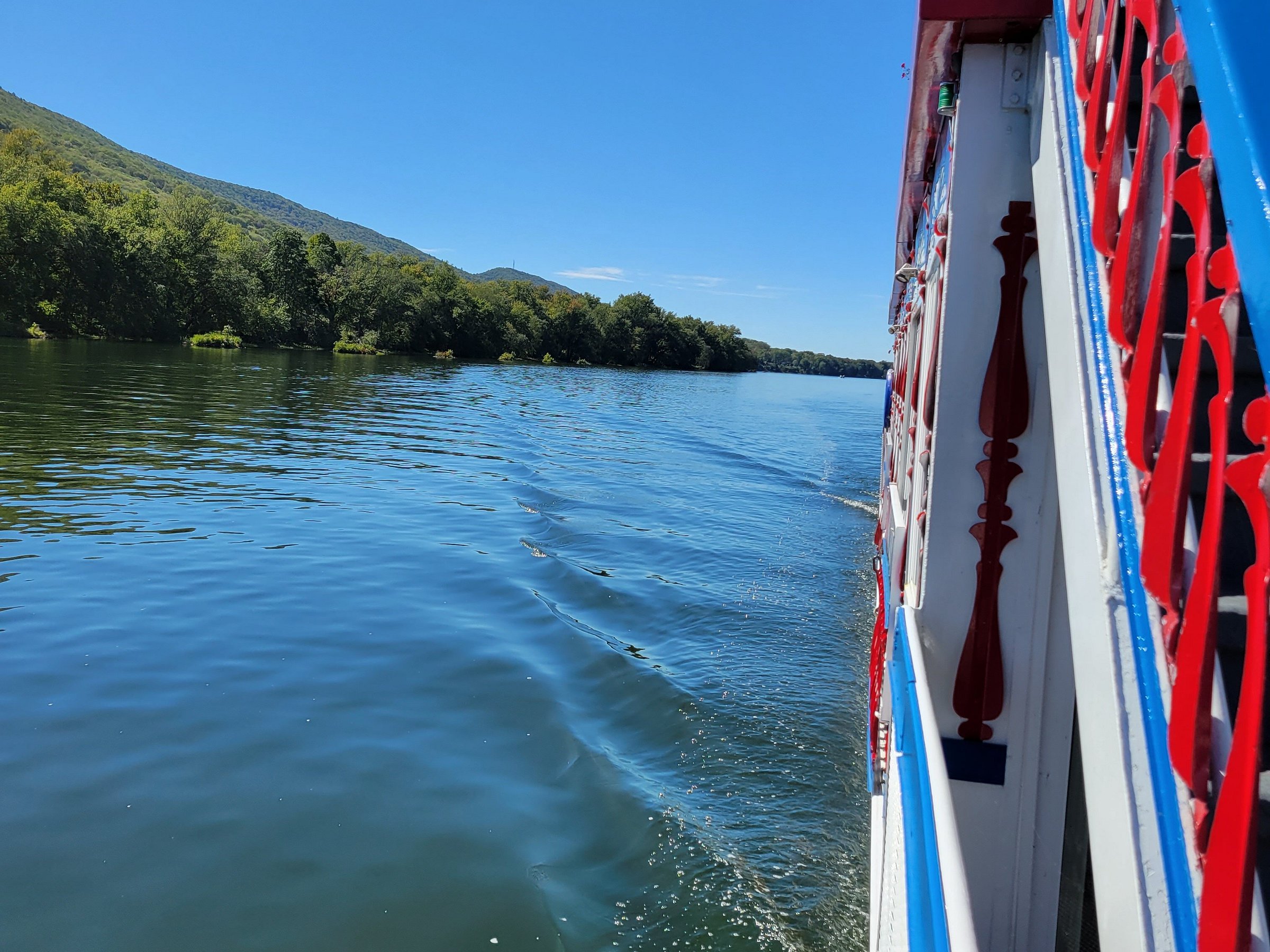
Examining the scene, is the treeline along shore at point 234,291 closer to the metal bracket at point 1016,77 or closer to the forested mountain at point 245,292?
the forested mountain at point 245,292

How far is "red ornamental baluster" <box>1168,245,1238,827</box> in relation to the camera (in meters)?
1.04

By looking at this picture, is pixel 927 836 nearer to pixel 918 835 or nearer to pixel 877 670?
pixel 918 835

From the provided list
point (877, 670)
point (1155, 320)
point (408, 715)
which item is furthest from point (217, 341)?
point (1155, 320)

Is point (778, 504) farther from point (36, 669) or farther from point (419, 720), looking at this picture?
point (36, 669)

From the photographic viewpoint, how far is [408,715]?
6066 millimetres

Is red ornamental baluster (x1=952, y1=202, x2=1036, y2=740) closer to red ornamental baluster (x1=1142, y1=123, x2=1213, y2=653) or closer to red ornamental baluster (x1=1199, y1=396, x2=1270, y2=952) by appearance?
red ornamental baluster (x1=1142, y1=123, x2=1213, y2=653)

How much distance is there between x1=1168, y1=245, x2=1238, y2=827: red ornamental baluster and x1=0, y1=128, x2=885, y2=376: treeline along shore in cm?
6285

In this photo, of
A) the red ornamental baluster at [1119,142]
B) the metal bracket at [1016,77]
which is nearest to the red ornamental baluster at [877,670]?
the metal bracket at [1016,77]

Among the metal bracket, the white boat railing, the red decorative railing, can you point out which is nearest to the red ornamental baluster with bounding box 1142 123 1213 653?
the red decorative railing

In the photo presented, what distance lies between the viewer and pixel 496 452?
19.5m

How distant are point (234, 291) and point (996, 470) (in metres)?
73.4

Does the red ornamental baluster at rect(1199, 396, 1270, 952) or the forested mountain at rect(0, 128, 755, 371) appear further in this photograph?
the forested mountain at rect(0, 128, 755, 371)

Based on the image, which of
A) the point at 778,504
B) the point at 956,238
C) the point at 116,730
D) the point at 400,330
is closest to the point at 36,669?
the point at 116,730

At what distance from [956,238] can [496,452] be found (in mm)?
17224
